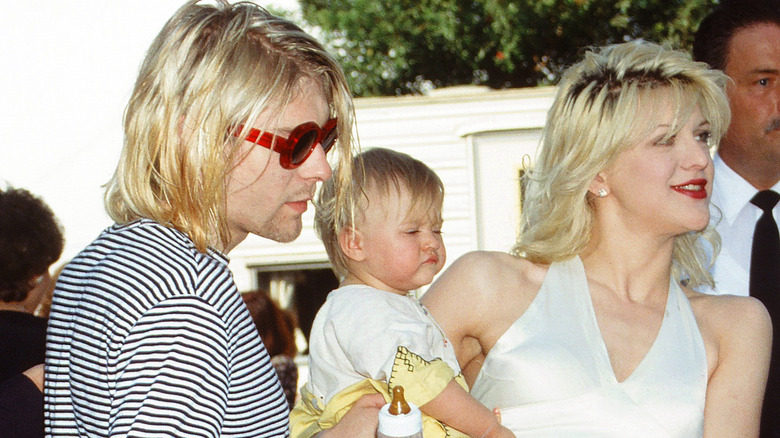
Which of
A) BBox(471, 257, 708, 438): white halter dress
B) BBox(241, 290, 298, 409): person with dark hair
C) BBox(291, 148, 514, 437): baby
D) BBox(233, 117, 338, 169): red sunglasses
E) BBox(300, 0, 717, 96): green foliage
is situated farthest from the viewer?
BBox(300, 0, 717, 96): green foliage

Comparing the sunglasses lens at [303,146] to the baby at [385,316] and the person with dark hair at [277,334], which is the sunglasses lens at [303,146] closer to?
the baby at [385,316]

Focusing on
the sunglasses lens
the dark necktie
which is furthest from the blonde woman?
the sunglasses lens

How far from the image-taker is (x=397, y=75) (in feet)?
65.2

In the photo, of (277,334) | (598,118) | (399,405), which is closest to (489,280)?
(598,118)

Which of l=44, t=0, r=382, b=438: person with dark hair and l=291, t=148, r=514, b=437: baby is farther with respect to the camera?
l=291, t=148, r=514, b=437: baby

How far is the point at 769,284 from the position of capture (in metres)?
3.54

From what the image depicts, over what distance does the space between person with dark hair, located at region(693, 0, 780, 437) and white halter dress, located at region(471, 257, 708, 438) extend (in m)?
0.89

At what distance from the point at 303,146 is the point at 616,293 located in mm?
1674

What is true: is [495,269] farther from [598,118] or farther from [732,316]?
[732,316]

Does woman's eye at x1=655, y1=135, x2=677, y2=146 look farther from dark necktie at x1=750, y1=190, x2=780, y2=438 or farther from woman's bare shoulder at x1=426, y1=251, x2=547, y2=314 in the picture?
dark necktie at x1=750, y1=190, x2=780, y2=438

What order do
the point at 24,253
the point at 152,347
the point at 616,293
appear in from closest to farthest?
1. the point at 152,347
2. the point at 616,293
3. the point at 24,253

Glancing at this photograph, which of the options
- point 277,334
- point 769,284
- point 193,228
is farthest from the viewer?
point 277,334

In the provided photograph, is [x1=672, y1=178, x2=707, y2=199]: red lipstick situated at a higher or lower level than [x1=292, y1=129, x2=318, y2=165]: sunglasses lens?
lower

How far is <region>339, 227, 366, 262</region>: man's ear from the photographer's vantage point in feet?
9.04
